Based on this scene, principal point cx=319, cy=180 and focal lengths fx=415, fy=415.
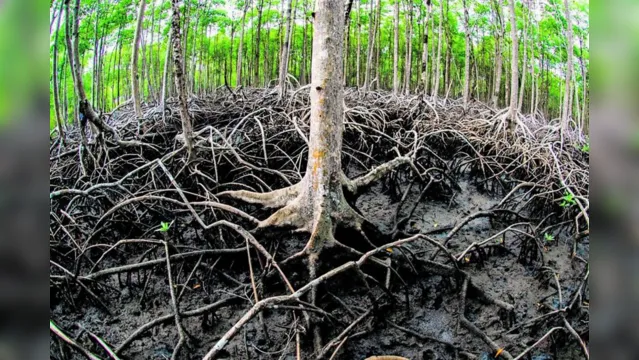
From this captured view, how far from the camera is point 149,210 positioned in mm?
3146

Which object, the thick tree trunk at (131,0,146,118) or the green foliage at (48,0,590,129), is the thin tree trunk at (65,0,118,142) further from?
the thick tree trunk at (131,0,146,118)

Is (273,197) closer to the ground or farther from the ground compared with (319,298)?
farther from the ground

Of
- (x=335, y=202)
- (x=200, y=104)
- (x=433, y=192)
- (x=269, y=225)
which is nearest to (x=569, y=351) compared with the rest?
(x=335, y=202)

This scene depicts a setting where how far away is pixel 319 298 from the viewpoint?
7.66 ft

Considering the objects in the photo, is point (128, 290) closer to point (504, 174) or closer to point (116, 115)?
point (504, 174)

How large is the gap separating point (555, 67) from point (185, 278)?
42.2 feet

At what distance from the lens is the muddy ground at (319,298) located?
2.16 meters

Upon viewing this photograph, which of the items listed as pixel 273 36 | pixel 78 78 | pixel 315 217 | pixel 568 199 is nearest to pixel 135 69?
pixel 78 78

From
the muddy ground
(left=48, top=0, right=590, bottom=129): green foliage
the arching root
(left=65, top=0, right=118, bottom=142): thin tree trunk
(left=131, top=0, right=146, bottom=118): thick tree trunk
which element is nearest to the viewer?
the muddy ground

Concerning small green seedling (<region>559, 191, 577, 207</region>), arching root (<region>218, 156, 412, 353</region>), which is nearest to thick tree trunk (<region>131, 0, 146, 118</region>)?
arching root (<region>218, 156, 412, 353</region>)

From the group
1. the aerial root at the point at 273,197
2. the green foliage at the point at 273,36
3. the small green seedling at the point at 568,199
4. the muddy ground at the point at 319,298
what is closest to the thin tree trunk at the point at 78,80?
the muddy ground at the point at 319,298

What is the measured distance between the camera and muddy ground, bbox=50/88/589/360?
7.07 ft

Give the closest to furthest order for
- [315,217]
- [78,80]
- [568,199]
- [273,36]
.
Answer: [315,217]
[568,199]
[78,80]
[273,36]

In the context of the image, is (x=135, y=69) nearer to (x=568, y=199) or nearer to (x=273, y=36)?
(x=568, y=199)
